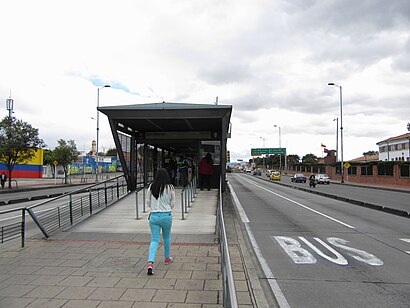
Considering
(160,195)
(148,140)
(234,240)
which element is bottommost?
(234,240)

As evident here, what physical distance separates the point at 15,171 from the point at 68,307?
161 feet

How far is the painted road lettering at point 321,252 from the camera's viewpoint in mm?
6469

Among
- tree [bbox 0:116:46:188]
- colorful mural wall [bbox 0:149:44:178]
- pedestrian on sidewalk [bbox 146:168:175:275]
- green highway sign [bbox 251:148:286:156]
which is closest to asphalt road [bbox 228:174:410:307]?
pedestrian on sidewalk [bbox 146:168:175:275]

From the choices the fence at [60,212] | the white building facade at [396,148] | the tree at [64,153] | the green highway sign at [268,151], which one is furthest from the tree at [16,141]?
the white building facade at [396,148]

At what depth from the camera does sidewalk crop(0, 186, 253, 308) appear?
4301 mm

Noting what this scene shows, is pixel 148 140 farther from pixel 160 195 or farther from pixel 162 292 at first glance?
pixel 162 292

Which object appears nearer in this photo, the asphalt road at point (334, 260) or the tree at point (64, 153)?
the asphalt road at point (334, 260)

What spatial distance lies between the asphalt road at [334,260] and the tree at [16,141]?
23.5 meters

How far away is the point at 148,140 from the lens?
17594mm

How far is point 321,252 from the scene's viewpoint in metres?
7.12

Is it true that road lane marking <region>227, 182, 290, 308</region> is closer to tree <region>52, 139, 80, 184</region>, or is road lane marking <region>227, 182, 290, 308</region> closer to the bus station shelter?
the bus station shelter

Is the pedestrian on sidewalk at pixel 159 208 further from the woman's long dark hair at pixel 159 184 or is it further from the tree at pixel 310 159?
the tree at pixel 310 159

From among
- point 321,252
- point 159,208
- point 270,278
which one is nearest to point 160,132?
point 321,252

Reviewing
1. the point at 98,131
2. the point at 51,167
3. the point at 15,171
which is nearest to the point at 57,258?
the point at 98,131
